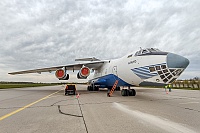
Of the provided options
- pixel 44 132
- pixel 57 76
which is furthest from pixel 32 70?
pixel 44 132

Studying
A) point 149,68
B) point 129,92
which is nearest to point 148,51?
point 149,68

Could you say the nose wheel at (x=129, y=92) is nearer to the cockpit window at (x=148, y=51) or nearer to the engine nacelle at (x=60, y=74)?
the cockpit window at (x=148, y=51)

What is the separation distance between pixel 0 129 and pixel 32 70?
14409 mm

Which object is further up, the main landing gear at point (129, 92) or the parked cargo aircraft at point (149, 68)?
the parked cargo aircraft at point (149, 68)

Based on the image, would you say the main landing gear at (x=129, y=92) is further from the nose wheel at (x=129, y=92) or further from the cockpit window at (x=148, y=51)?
the cockpit window at (x=148, y=51)

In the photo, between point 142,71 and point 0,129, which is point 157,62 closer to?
point 142,71

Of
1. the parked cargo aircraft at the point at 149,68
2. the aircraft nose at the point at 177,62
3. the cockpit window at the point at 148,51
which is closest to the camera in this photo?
the aircraft nose at the point at 177,62

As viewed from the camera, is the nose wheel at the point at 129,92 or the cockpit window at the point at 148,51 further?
the nose wheel at the point at 129,92

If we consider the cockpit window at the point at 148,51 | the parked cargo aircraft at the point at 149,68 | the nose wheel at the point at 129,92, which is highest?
the cockpit window at the point at 148,51

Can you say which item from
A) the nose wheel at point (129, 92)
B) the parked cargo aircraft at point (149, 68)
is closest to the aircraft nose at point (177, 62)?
the parked cargo aircraft at point (149, 68)

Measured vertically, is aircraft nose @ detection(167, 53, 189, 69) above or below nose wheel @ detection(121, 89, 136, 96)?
above

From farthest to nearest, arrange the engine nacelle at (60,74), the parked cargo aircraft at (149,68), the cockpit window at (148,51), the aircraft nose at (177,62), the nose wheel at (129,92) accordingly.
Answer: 1. the engine nacelle at (60,74)
2. the nose wheel at (129,92)
3. the cockpit window at (148,51)
4. the parked cargo aircraft at (149,68)
5. the aircraft nose at (177,62)

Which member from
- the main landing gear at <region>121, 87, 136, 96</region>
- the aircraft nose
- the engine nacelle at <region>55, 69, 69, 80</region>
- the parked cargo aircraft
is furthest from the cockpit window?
the engine nacelle at <region>55, 69, 69, 80</region>

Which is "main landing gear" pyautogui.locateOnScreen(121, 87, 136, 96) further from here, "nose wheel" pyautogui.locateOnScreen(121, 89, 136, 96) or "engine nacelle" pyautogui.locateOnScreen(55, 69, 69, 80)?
"engine nacelle" pyautogui.locateOnScreen(55, 69, 69, 80)
